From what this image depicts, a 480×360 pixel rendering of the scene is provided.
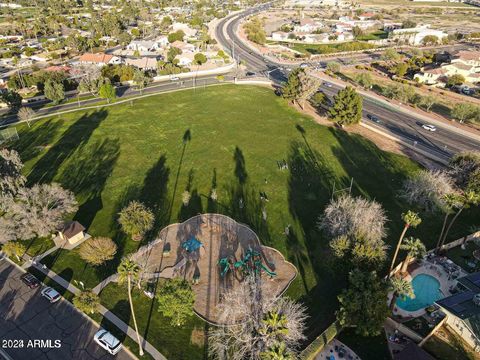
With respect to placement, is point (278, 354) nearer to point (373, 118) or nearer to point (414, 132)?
point (414, 132)

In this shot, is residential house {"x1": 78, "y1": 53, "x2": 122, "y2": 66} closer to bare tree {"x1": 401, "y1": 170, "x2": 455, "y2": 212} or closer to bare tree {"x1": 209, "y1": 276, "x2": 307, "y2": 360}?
bare tree {"x1": 401, "y1": 170, "x2": 455, "y2": 212}

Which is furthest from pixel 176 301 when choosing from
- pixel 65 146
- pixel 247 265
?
pixel 65 146

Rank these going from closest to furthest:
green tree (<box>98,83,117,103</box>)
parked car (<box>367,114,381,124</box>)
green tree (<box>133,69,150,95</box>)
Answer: parked car (<box>367,114,381,124</box>), green tree (<box>98,83,117,103</box>), green tree (<box>133,69,150,95</box>)

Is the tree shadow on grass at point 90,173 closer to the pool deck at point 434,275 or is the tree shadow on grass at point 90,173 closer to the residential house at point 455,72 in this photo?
the pool deck at point 434,275

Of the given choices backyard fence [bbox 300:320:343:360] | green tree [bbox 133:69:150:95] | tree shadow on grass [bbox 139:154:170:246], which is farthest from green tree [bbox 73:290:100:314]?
green tree [bbox 133:69:150:95]

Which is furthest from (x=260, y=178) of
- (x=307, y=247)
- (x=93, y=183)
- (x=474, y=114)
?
(x=474, y=114)

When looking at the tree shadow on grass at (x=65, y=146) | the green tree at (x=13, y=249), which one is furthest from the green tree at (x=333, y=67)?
the green tree at (x=13, y=249)
